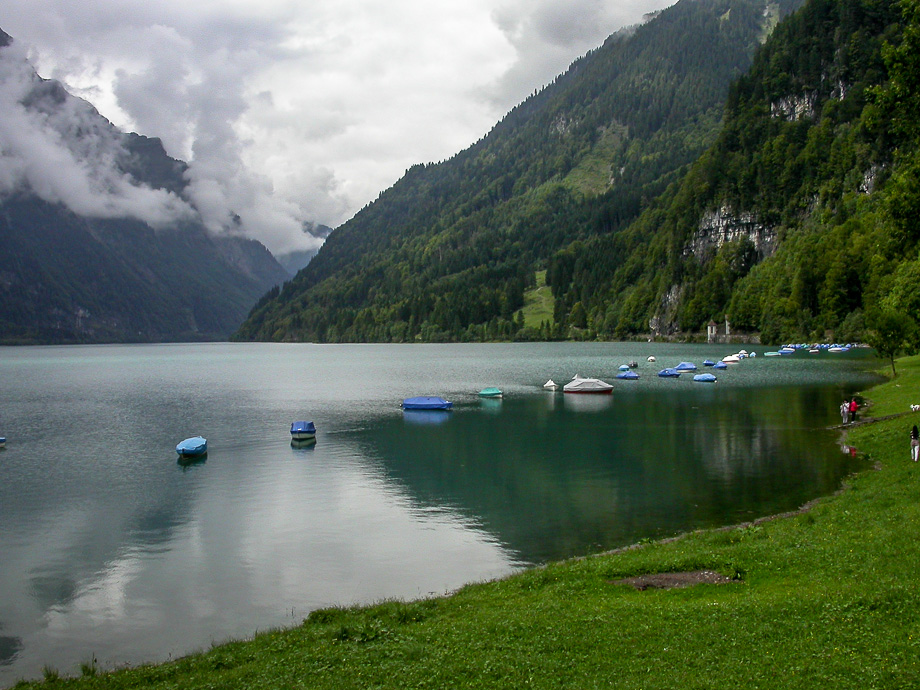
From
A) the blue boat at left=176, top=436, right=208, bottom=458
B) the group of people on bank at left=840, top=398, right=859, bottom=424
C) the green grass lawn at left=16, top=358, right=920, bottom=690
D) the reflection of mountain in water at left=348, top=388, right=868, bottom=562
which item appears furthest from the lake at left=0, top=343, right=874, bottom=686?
the green grass lawn at left=16, top=358, right=920, bottom=690

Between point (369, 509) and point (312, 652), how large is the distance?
72.9 ft

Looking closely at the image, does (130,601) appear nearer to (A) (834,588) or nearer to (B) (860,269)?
(A) (834,588)

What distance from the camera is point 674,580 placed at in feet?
72.9

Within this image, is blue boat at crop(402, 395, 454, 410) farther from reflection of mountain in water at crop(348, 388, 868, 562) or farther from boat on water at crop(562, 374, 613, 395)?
boat on water at crop(562, 374, 613, 395)

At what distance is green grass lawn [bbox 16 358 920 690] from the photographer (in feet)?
47.9

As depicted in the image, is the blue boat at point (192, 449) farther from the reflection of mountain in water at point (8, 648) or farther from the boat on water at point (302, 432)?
the reflection of mountain in water at point (8, 648)

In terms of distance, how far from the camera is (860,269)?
17275cm

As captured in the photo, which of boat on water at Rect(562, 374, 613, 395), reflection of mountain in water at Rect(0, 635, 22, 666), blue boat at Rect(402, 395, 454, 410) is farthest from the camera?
boat on water at Rect(562, 374, 613, 395)

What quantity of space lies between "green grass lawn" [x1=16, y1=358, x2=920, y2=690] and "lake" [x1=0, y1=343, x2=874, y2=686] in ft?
Result: 13.6

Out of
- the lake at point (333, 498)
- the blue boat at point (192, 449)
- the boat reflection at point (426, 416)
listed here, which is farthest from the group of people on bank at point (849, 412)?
the blue boat at point (192, 449)

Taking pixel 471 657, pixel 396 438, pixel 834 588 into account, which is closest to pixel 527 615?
pixel 471 657

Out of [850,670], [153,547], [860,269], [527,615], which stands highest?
[860,269]

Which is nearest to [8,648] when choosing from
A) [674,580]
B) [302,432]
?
[674,580]

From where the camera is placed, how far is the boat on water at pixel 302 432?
6612 cm
